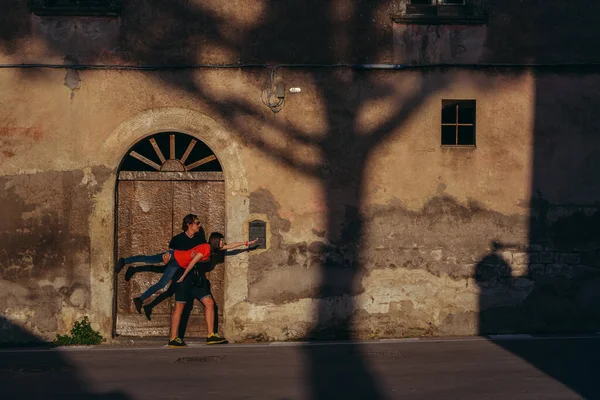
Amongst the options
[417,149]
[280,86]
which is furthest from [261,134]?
[417,149]

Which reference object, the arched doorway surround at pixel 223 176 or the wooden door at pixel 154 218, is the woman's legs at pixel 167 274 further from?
the arched doorway surround at pixel 223 176

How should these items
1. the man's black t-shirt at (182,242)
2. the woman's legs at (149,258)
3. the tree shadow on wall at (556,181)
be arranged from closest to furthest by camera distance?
the man's black t-shirt at (182,242) < the woman's legs at (149,258) < the tree shadow on wall at (556,181)

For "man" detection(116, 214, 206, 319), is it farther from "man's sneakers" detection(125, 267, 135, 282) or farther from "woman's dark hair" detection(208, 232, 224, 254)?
"woman's dark hair" detection(208, 232, 224, 254)

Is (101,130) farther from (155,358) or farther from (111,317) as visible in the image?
(155,358)

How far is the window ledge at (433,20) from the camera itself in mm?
13953

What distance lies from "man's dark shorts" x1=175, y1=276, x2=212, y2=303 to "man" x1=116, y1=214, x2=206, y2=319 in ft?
1.24

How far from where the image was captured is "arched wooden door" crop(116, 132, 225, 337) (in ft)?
46.1

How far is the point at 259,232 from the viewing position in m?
13.9

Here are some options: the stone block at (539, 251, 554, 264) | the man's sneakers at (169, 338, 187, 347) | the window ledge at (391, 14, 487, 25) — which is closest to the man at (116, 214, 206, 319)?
the man's sneakers at (169, 338, 187, 347)

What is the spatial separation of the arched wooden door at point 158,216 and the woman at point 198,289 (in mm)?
484

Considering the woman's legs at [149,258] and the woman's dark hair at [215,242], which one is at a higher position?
the woman's dark hair at [215,242]

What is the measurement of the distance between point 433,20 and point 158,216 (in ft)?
15.2

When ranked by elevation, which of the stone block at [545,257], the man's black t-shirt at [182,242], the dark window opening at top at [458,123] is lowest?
the stone block at [545,257]

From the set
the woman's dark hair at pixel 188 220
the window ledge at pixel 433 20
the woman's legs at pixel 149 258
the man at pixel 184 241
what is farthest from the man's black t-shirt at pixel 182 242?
the window ledge at pixel 433 20
